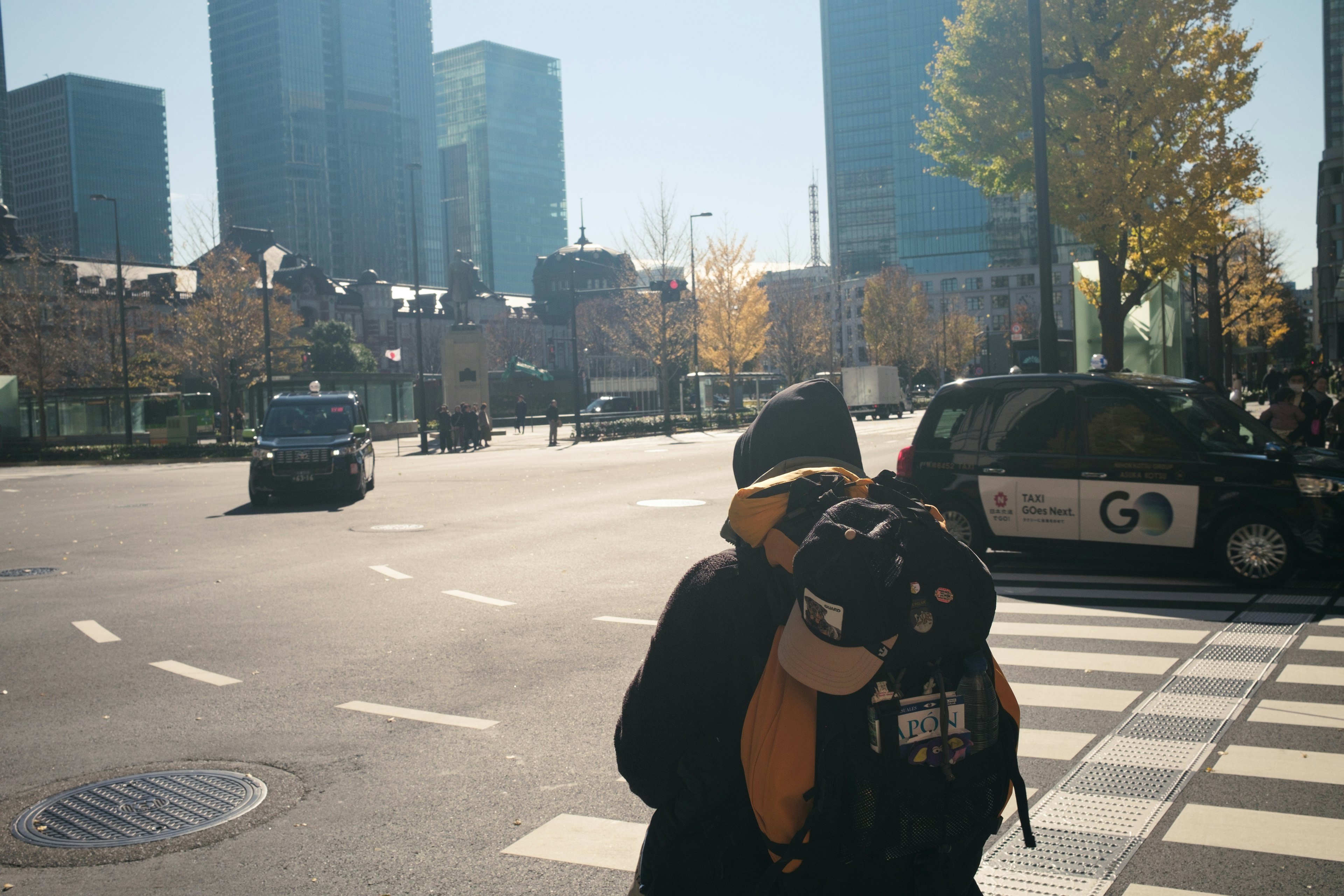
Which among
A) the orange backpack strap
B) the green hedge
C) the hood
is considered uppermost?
the hood

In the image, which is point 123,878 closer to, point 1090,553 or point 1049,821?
point 1049,821

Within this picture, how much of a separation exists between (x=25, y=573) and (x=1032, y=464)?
400 inches

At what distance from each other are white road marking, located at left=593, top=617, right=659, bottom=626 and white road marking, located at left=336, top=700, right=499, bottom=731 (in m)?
2.33

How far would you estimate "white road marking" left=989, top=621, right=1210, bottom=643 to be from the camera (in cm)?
737

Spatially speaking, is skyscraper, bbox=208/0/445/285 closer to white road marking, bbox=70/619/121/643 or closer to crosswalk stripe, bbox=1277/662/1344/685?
white road marking, bbox=70/619/121/643

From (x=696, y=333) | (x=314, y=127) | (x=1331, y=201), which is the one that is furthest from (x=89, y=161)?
(x=1331, y=201)

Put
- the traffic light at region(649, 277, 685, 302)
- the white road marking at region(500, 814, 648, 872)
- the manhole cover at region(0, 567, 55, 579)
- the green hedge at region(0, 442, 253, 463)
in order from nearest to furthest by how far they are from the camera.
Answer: the white road marking at region(500, 814, 648, 872) → the manhole cover at region(0, 567, 55, 579) → the traffic light at region(649, 277, 685, 302) → the green hedge at region(0, 442, 253, 463)

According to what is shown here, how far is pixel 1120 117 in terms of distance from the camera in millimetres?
21531

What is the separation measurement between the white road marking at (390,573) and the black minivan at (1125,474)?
5.01m

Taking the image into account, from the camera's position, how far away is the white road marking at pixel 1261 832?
13.0 feet

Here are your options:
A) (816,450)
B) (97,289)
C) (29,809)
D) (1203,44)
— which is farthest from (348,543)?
(97,289)

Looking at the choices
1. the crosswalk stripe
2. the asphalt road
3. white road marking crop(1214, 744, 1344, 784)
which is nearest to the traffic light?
the asphalt road

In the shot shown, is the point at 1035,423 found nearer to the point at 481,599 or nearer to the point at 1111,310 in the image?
the point at 481,599

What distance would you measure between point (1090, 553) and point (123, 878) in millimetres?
8337
